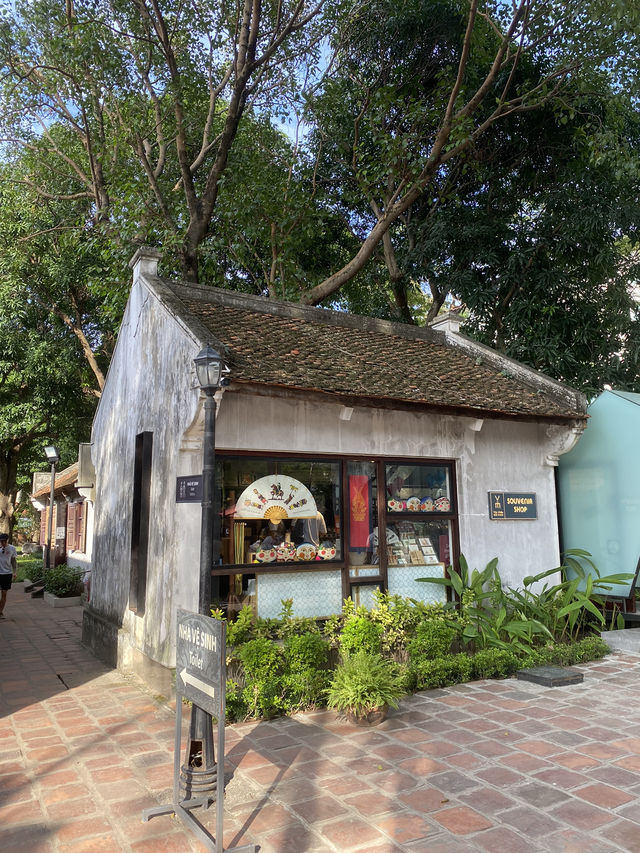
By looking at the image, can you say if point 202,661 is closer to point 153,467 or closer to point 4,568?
point 153,467

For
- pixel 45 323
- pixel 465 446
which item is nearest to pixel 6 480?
pixel 45 323

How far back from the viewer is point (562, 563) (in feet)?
34.2

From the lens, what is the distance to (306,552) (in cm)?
767

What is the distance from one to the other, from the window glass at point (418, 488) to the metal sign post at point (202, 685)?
4383mm

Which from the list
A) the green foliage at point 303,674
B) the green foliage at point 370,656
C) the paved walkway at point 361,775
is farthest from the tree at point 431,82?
the paved walkway at point 361,775

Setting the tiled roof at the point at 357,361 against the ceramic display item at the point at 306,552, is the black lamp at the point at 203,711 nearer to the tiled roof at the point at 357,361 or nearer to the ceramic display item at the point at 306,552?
the tiled roof at the point at 357,361

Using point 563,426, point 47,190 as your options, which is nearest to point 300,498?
point 563,426

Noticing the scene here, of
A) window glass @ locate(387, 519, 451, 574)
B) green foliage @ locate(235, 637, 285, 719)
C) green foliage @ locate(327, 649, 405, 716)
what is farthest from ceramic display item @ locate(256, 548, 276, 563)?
window glass @ locate(387, 519, 451, 574)

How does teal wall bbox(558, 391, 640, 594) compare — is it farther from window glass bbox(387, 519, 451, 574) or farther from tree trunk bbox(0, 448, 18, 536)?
tree trunk bbox(0, 448, 18, 536)

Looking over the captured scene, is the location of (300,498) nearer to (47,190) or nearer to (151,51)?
(151,51)

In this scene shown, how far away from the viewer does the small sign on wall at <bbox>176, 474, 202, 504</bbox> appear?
664 centimetres

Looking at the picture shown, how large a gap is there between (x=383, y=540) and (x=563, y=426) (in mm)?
3583

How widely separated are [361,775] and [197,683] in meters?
1.61

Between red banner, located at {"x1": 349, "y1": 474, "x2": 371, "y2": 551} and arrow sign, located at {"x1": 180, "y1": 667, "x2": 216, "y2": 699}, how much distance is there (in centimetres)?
382
